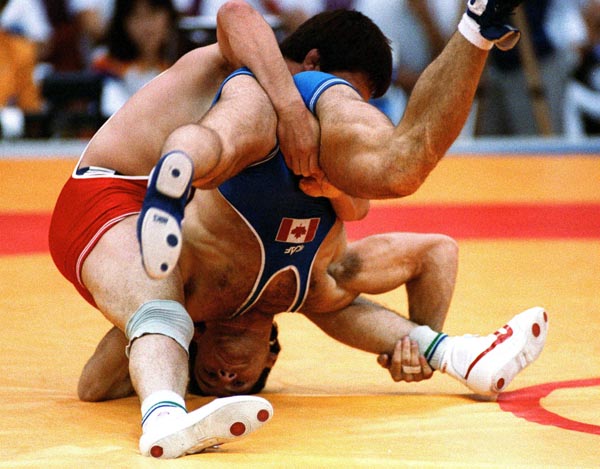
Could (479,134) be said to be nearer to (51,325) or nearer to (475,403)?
(51,325)

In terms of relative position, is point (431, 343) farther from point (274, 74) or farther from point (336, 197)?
point (274, 74)

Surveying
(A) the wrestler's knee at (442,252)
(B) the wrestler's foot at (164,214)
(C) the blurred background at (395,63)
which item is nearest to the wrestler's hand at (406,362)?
(A) the wrestler's knee at (442,252)

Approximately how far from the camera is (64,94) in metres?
8.94

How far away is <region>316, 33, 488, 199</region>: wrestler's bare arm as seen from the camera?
246 cm

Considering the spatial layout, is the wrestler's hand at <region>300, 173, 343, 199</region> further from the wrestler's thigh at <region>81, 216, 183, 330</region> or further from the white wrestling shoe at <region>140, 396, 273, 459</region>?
the white wrestling shoe at <region>140, 396, 273, 459</region>

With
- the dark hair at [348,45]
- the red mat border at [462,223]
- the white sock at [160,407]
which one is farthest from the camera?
the red mat border at [462,223]

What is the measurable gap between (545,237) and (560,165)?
2.44 meters

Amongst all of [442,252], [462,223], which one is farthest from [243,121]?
[462,223]

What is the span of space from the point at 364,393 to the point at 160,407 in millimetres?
954

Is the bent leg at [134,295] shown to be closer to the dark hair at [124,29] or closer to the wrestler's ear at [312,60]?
the wrestler's ear at [312,60]

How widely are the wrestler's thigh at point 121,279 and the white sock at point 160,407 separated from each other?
299 mm

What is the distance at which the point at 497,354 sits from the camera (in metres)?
3.12

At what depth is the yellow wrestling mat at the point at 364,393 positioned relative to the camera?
249 centimetres

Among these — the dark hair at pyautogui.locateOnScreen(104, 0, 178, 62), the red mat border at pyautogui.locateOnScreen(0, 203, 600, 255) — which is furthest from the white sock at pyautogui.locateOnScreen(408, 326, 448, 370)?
the dark hair at pyautogui.locateOnScreen(104, 0, 178, 62)
